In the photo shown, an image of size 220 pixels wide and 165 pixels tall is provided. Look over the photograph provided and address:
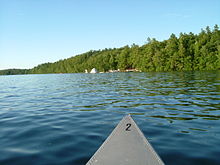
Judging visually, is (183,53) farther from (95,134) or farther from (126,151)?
(126,151)

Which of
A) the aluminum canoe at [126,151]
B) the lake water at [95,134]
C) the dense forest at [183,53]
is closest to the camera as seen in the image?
the aluminum canoe at [126,151]

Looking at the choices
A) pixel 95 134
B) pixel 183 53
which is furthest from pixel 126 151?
pixel 183 53

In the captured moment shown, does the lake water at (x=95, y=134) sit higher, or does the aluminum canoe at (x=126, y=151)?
the aluminum canoe at (x=126, y=151)

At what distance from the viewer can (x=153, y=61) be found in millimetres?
83875

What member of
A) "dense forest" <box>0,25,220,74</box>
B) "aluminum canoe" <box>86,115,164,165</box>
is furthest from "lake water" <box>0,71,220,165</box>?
"dense forest" <box>0,25,220,74</box>

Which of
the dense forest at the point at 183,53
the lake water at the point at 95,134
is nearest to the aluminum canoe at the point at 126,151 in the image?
the lake water at the point at 95,134

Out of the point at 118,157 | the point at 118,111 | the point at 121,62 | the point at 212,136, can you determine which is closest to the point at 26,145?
the point at 118,157

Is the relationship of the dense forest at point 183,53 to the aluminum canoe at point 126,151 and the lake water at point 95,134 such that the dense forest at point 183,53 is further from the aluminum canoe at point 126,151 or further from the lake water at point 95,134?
the aluminum canoe at point 126,151

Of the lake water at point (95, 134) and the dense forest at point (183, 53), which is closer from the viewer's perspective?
the lake water at point (95, 134)

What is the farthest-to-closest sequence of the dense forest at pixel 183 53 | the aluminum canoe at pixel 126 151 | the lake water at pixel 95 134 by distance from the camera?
the dense forest at pixel 183 53 → the lake water at pixel 95 134 → the aluminum canoe at pixel 126 151

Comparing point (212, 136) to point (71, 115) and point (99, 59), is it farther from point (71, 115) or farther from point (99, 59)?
point (99, 59)

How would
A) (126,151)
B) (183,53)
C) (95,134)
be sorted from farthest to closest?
(183,53)
(95,134)
(126,151)

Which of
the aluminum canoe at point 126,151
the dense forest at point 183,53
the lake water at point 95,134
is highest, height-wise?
the dense forest at point 183,53

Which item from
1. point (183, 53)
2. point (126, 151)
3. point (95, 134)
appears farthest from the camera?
point (183, 53)
